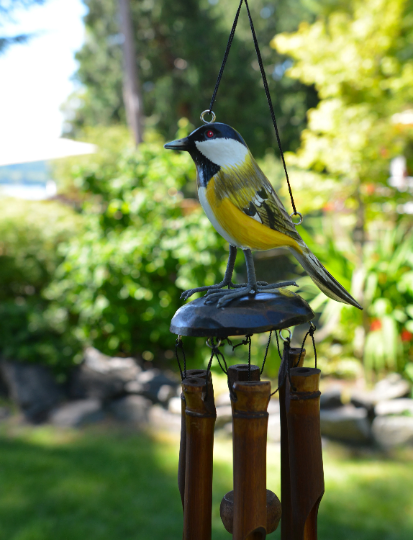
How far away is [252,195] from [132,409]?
391cm

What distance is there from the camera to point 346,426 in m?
3.92

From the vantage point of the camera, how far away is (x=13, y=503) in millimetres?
3178

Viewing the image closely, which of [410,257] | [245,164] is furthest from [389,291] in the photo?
[245,164]

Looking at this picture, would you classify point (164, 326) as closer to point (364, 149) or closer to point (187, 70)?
point (364, 149)

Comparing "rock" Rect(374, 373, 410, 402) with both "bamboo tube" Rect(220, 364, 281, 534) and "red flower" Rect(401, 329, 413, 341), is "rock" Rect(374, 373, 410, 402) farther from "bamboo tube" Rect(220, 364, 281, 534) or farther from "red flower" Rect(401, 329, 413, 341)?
"bamboo tube" Rect(220, 364, 281, 534)

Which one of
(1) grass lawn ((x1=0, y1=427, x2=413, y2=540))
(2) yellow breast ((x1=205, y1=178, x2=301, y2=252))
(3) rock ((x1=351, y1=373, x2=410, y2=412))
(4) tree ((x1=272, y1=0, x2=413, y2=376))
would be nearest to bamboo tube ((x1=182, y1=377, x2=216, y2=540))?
(2) yellow breast ((x1=205, y1=178, x2=301, y2=252))

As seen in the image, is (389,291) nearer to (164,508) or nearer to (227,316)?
(164,508)

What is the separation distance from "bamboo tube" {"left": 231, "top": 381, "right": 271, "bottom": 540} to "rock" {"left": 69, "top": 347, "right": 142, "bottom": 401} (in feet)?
12.5

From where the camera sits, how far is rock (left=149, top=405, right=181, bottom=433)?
172 inches

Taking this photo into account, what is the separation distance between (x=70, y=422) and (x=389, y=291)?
11.7 feet

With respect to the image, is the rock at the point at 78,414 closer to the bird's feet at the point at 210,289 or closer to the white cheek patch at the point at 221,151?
the bird's feet at the point at 210,289

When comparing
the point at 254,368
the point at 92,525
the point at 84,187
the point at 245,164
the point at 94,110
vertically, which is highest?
the point at 94,110

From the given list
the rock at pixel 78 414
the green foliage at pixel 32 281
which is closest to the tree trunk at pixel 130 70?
the green foliage at pixel 32 281

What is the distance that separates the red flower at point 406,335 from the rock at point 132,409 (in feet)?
8.97
